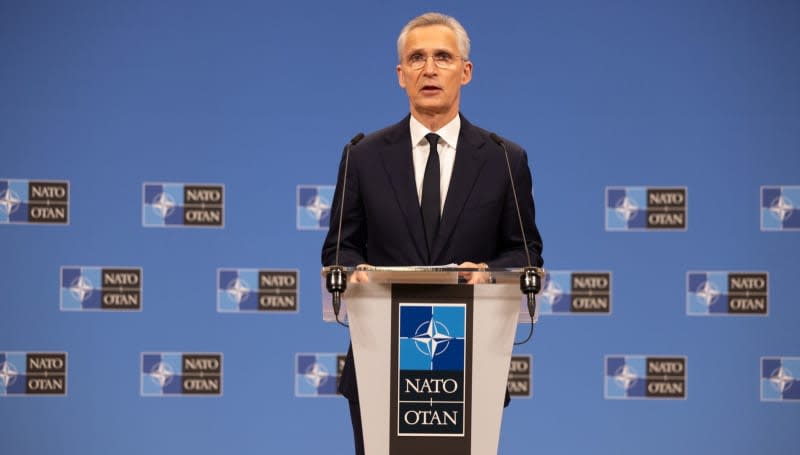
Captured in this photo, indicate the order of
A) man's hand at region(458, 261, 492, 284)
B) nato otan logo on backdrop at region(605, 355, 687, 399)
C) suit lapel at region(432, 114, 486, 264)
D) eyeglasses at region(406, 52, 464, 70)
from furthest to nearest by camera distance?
nato otan logo on backdrop at region(605, 355, 687, 399), eyeglasses at region(406, 52, 464, 70), suit lapel at region(432, 114, 486, 264), man's hand at region(458, 261, 492, 284)

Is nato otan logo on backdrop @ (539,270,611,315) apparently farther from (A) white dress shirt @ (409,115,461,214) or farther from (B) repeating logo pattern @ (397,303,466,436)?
(B) repeating logo pattern @ (397,303,466,436)

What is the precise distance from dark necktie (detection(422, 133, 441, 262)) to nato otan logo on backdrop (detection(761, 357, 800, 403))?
2.65 metres

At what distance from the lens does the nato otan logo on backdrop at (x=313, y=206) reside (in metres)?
4.28

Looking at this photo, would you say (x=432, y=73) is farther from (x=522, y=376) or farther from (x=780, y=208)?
(x=780, y=208)

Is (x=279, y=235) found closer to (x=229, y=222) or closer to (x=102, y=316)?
(x=229, y=222)

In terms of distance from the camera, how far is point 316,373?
4.25 m

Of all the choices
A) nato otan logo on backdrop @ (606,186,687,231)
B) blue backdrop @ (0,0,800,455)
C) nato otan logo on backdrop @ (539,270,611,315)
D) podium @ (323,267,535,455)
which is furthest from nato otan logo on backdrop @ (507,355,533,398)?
podium @ (323,267,535,455)

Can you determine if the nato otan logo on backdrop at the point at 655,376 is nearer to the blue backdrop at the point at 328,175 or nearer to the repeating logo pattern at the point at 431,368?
the blue backdrop at the point at 328,175

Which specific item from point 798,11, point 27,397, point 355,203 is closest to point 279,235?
point 27,397

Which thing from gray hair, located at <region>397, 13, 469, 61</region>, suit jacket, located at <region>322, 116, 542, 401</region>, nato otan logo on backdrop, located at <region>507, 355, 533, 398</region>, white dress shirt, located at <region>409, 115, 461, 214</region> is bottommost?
nato otan logo on backdrop, located at <region>507, 355, 533, 398</region>

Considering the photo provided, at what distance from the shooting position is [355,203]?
2293 millimetres

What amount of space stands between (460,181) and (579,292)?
2176 mm

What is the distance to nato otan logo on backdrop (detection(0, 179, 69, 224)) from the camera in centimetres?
427

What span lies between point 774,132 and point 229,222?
257 centimetres
